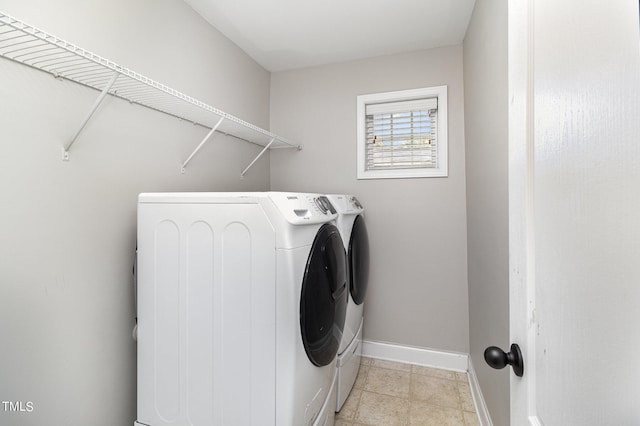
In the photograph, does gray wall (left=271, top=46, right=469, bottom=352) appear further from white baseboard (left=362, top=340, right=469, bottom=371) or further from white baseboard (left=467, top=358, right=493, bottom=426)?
white baseboard (left=467, top=358, right=493, bottom=426)

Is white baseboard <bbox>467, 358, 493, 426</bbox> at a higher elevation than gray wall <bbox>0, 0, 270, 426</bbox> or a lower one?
lower

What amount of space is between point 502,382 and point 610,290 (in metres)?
1.30

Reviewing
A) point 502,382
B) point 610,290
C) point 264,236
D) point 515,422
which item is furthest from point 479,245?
point 610,290

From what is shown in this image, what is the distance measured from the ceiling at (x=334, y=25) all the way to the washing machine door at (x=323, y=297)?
1537 mm

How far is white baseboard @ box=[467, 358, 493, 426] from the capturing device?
162cm

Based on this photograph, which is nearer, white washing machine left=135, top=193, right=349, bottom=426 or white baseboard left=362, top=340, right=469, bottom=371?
white washing machine left=135, top=193, right=349, bottom=426

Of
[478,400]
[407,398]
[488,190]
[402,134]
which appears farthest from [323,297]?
[402,134]

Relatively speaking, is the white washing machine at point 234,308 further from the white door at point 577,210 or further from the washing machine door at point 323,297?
the white door at point 577,210

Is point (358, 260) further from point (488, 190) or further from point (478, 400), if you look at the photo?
point (478, 400)

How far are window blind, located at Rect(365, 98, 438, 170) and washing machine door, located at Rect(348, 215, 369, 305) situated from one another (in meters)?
0.76

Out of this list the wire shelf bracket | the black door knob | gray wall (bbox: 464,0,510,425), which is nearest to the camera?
the black door knob

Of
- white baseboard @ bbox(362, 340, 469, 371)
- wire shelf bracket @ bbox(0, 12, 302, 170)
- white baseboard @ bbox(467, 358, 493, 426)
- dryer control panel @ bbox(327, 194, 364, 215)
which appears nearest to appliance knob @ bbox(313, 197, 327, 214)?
dryer control panel @ bbox(327, 194, 364, 215)

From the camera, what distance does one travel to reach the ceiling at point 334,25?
1862 mm

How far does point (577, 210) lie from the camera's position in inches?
16.9
